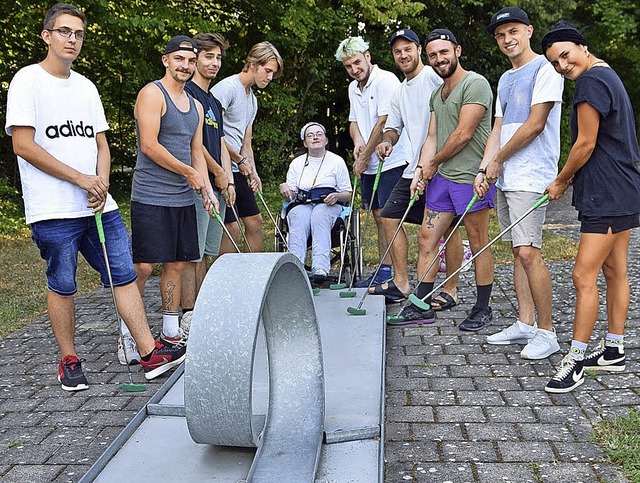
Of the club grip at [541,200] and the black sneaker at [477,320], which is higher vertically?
the club grip at [541,200]

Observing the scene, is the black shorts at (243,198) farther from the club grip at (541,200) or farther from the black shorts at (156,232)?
the club grip at (541,200)

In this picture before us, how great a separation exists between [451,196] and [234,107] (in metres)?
1.93

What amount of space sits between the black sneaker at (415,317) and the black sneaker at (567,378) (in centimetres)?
153

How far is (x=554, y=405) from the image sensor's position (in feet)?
13.0

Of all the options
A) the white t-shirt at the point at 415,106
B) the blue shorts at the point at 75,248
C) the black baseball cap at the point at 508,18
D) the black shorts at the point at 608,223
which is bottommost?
the blue shorts at the point at 75,248

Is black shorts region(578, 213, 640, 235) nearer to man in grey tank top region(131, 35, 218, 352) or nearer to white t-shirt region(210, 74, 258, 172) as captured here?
man in grey tank top region(131, 35, 218, 352)

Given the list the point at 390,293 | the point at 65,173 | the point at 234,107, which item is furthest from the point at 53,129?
the point at 390,293

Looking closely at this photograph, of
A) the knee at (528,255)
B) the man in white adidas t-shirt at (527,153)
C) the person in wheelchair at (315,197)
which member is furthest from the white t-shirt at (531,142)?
the person in wheelchair at (315,197)

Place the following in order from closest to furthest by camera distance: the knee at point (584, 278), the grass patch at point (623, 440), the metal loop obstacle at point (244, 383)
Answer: the metal loop obstacle at point (244, 383), the grass patch at point (623, 440), the knee at point (584, 278)

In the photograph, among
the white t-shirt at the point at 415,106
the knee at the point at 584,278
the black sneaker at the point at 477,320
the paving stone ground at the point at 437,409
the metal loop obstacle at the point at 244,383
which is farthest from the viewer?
the white t-shirt at the point at 415,106

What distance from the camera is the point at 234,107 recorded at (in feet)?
20.4

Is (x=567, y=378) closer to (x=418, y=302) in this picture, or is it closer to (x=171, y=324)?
(x=418, y=302)

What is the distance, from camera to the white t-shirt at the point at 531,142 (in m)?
4.67

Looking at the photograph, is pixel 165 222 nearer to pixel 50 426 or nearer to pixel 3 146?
pixel 50 426
